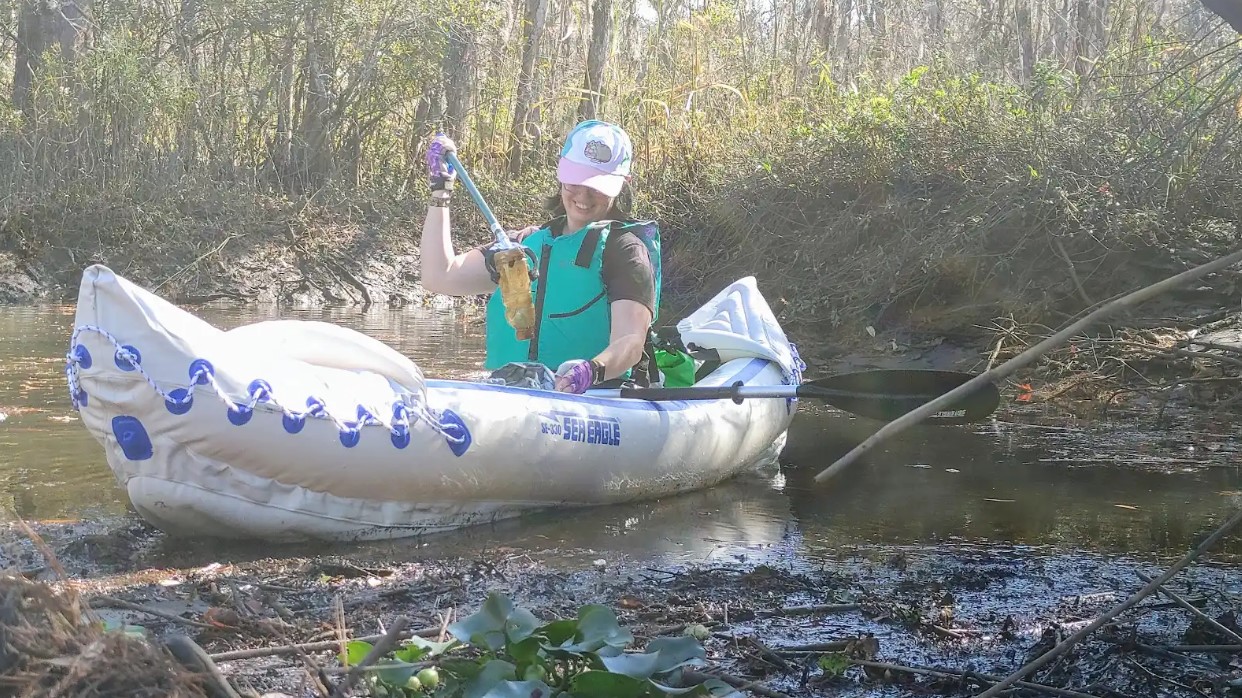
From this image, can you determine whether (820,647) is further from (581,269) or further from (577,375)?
(581,269)

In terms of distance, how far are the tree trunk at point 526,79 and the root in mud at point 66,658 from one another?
488 inches

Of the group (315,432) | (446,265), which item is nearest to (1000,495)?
(446,265)

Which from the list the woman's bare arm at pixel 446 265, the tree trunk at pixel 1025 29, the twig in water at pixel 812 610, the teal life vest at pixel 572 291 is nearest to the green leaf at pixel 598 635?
the twig in water at pixel 812 610

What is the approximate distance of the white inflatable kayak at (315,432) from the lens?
3.48m

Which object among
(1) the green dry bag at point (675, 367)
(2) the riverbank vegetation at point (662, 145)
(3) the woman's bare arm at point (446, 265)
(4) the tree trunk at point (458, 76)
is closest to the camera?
(3) the woman's bare arm at point (446, 265)

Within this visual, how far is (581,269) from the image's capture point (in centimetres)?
483

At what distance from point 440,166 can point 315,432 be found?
1.40 m

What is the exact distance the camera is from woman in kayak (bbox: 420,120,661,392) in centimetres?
475

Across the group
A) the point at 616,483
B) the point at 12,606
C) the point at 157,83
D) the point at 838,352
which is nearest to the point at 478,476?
the point at 616,483

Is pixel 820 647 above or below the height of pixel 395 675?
below

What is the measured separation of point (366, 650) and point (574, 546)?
6.16ft

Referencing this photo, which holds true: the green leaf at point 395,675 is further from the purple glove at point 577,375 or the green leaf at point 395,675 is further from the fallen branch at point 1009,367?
the purple glove at point 577,375

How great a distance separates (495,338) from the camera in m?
5.14

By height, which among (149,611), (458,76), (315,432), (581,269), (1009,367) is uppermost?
(458,76)
